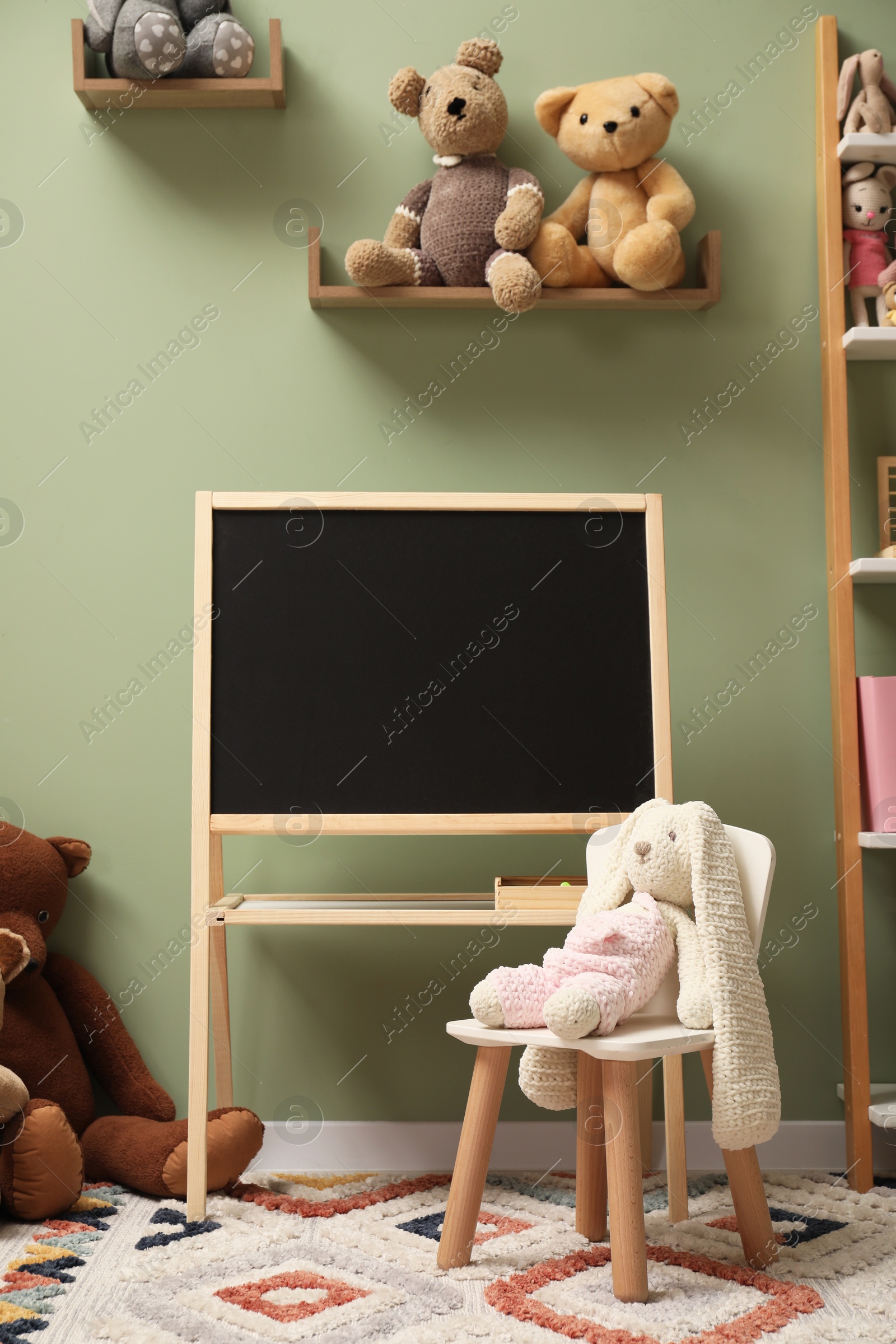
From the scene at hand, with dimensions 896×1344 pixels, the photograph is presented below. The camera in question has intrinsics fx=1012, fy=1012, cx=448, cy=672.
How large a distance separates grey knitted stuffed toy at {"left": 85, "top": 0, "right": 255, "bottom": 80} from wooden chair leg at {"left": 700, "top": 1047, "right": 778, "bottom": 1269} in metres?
1.99

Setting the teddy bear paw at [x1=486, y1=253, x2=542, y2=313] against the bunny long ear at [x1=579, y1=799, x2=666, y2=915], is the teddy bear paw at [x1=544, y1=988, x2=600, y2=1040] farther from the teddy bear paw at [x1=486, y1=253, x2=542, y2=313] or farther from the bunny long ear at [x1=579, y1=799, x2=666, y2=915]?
the teddy bear paw at [x1=486, y1=253, x2=542, y2=313]

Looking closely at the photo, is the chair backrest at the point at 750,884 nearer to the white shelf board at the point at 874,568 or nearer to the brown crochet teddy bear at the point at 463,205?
the white shelf board at the point at 874,568

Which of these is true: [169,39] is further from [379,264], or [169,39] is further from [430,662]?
[430,662]

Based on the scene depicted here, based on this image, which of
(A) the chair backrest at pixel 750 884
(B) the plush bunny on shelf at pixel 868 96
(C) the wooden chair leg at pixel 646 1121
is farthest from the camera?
(B) the plush bunny on shelf at pixel 868 96

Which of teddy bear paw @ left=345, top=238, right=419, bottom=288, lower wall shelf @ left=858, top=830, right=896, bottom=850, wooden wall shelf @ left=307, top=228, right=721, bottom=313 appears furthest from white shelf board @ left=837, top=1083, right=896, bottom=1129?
teddy bear paw @ left=345, top=238, right=419, bottom=288

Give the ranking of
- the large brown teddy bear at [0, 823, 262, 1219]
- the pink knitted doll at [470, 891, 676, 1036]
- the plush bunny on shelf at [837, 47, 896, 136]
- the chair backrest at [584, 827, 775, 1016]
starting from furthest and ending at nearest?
the plush bunny on shelf at [837, 47, 896, 136]
the large brown teddy bear at [0, 823, 262, 1219]
the chair backrest at [584, 827, 775, 1016]
the pink knitted doll at [470, 891, 676, 1036]

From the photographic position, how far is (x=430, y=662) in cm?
169

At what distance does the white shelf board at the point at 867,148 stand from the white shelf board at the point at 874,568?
789 mm

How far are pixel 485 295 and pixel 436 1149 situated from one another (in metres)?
1.64

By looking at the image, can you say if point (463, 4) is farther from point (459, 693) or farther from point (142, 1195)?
point (142, 1195)

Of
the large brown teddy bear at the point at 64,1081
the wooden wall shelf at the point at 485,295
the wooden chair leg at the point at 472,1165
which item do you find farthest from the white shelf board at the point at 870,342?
the large brown teddy bear at the point at 64,1081

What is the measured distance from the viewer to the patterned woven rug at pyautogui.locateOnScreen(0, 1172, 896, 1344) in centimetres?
121

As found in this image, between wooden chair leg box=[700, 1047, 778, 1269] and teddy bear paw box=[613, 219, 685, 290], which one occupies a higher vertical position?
teddy bear paw box=[613, 219, 685, 290]

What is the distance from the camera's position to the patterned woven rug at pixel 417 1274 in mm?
1206
